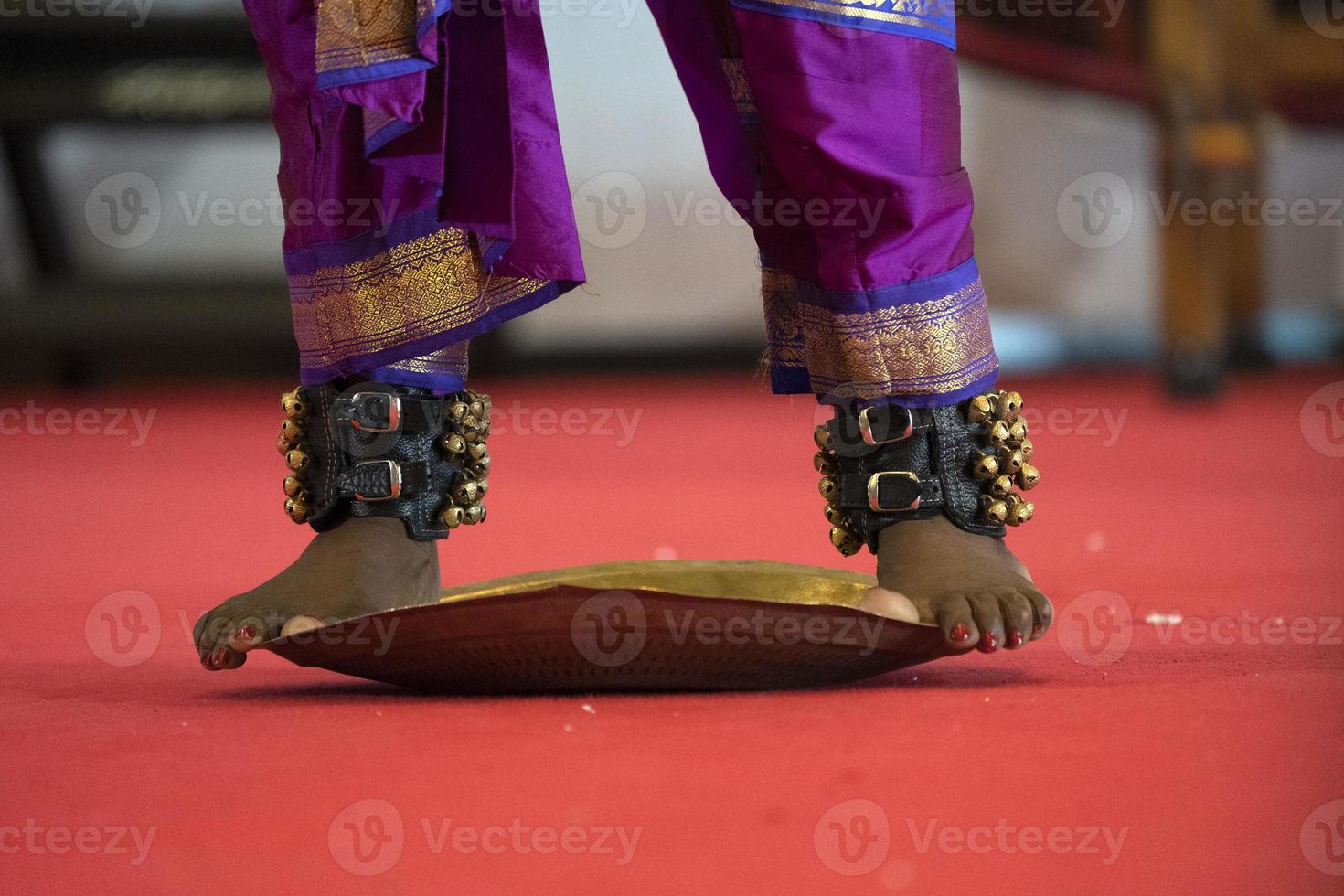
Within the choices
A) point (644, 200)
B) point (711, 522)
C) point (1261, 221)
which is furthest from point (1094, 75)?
point (711, 522)

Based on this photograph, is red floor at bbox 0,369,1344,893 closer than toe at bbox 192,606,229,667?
Yes

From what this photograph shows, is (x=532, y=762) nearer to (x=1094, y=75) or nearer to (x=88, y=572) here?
(x=88, y=572)

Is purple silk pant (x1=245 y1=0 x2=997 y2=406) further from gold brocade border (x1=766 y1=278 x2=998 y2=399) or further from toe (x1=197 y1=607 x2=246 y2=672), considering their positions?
toe (x1=197 y1=607 x2=246 y2=672)

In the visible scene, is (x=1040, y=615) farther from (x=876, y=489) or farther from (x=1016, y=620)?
(x=876, y=489)

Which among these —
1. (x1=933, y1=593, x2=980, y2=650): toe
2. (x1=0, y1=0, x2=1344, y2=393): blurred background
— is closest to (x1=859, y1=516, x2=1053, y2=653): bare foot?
(x1=933, y1=593, x2=980, y2=650): toe

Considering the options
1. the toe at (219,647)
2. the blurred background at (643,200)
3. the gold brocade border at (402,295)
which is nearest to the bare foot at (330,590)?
the toe at (219,647)

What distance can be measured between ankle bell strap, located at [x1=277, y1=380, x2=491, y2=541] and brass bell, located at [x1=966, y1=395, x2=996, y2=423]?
0.27 m

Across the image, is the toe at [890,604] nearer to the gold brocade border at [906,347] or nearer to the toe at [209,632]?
the gold brocade border at [906,347]

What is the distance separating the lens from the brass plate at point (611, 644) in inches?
28.5

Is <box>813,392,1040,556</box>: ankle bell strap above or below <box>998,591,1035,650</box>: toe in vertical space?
above

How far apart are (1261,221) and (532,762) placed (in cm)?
279

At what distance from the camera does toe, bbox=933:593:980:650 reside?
754mm

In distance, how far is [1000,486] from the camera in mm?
863

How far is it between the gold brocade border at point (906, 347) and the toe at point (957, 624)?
13 centimetres
